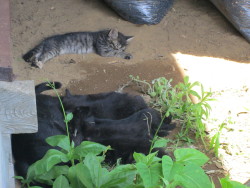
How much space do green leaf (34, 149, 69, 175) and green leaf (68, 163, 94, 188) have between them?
81mm

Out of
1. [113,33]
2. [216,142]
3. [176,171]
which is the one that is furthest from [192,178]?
[113,33]

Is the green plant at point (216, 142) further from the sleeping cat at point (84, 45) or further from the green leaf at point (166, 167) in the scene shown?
the sleeping cat at point (84, 45)

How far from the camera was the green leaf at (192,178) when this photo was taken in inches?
72.2

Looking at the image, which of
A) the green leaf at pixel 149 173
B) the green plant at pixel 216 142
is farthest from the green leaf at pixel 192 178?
the green plant at pixel 216 142

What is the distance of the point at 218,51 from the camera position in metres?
5.42

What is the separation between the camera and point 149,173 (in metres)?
1.95

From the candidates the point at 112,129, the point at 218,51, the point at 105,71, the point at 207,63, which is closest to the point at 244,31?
the point at 218,51

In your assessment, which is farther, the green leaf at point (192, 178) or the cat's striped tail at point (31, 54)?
the cat's striped tail at point (31, 54)

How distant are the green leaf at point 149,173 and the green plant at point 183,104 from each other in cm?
157

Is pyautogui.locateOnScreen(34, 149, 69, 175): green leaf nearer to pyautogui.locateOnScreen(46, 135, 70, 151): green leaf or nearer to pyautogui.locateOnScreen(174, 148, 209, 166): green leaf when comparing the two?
pyautogui.locateOnScreen(46, 135, 70, 151): green leaf

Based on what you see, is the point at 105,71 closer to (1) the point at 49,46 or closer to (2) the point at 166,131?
(1) the point at 49,46

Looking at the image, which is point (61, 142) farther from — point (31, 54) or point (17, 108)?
point (31, 54)

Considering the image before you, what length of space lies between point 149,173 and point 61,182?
0.47 m

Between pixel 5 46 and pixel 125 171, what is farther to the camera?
pixel 5 46
